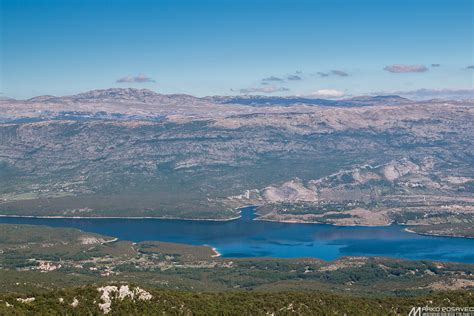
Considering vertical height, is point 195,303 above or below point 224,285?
above

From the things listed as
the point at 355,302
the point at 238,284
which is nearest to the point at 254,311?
the point at 355,302

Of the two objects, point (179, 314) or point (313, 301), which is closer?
point (179, 314)

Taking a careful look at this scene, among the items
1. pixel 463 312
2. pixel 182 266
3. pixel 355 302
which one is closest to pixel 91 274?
pixel 182 266

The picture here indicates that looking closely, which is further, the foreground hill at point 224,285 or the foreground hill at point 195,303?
the foreground hill at point 224,285

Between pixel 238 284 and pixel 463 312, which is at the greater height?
pixel 463 312

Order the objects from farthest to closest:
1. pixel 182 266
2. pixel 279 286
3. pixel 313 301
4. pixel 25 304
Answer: pixel 182 266
pixel 279 286
pixel 313 301
pixel 25 304

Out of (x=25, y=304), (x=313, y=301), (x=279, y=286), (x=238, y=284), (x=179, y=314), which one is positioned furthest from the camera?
(x=238, y=284)

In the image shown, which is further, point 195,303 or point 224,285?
point 224,285

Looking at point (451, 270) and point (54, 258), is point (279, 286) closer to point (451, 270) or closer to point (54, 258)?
point (451, 270)

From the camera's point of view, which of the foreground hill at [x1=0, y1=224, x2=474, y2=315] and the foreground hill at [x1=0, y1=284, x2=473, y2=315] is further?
the foreground hill at [x1=0, y1=224, x2=474, y2=315]

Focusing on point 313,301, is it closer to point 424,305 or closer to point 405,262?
point 424,305
